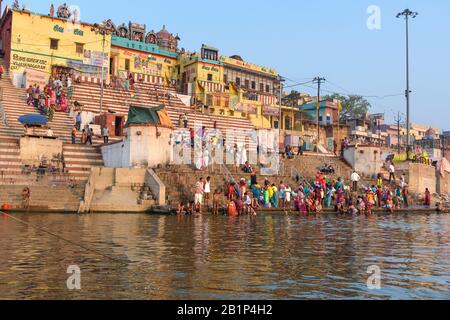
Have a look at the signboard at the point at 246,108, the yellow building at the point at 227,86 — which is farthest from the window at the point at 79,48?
the signboard at the point at 246,108

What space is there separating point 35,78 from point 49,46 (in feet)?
13.7

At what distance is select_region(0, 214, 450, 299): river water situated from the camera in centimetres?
692

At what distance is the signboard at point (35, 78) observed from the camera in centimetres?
3911

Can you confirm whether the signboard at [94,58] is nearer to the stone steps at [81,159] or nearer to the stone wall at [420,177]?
the stone steps at [81,159]

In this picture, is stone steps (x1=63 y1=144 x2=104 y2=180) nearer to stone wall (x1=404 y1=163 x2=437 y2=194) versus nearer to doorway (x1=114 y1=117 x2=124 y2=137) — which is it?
doorway (x1=114 y1=117 x2=124 y2=137)

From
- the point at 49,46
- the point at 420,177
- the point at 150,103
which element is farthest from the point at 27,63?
the point at 420,177

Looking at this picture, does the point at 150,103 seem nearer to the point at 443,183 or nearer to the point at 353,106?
the point at 443,183

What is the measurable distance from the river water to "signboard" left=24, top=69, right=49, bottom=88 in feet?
87.3

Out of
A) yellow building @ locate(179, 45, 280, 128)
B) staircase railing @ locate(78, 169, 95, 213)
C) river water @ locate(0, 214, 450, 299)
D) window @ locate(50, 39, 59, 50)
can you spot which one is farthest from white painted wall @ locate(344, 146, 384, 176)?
window @ locate(50, 39, 59, 50)

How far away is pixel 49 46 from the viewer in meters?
42.3

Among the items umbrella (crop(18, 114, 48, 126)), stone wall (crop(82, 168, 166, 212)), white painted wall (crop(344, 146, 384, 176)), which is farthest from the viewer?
white painted wall (crop(344, 146, 384, 176))

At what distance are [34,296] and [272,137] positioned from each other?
32389 millimetres

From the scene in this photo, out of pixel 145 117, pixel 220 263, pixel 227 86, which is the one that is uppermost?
pixel 227 86
